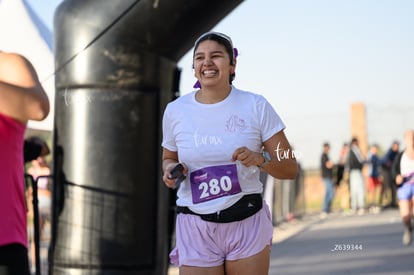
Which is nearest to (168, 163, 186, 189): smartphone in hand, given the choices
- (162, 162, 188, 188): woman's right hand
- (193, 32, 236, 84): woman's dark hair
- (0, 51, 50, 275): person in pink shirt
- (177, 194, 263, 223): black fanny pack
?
(162, 162, 188, 188): woman's right hand

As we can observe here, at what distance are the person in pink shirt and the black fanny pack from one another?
40.0 inches

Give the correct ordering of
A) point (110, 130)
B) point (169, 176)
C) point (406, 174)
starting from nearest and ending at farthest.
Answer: point (169, 176) < point (110, 130) < point (406, 174)

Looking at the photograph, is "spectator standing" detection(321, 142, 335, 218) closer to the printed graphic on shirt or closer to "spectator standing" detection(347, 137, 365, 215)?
"spectator standing" detection(347, 137, 365, 215)

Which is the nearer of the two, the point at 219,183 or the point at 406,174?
the point at 219,183

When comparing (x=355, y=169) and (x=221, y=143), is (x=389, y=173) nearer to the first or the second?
(x=355, y=169)

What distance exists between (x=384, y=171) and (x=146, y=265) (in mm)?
17634

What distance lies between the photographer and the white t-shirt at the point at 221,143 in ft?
14.3

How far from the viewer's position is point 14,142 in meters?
3.49

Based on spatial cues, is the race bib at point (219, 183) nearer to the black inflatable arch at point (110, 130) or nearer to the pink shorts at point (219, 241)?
the pink shorts at point (219, 241)

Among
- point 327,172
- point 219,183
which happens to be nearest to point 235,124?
point 219,183

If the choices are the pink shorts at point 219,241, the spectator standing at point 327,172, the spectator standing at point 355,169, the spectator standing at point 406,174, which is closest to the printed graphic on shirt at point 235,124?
the pink shorts at point 219,241

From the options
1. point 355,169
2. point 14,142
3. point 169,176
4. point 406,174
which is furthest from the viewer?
point 355,169

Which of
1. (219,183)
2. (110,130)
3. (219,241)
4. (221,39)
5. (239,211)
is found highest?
(221,39)

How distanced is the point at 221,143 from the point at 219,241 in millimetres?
444
